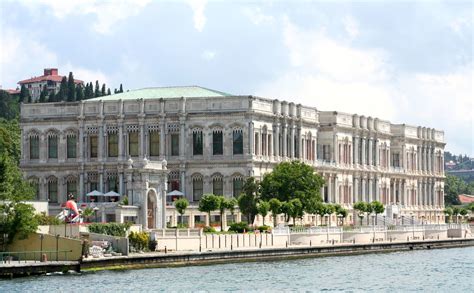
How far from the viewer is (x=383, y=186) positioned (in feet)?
576

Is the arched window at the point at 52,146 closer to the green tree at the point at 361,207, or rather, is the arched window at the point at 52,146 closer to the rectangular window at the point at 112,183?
the rectangular window at the point at 112,183

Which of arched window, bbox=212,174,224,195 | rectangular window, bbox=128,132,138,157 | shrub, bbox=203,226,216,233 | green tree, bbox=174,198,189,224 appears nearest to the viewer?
shrub, bbox=203,226,216,233

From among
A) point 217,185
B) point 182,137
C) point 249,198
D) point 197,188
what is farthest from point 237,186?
point 249,198

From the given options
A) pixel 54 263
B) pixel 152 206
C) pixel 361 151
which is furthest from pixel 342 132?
pixel 54 263

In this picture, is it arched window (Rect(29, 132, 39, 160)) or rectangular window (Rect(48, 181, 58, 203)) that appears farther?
arched window (Rect(29, 132, 39, 160))

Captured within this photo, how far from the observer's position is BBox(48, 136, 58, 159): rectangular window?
14638 centimetres

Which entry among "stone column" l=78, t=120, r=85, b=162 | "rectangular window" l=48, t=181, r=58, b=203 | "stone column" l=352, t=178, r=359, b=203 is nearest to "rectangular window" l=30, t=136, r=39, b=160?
"rectangular window" l=48, t=181, r=58, b=203

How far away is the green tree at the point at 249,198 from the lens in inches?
5157

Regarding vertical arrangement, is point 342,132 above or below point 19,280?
above

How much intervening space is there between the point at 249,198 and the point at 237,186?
9.46 m

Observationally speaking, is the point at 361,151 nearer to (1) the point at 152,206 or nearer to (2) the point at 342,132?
(2) the point at 342,132

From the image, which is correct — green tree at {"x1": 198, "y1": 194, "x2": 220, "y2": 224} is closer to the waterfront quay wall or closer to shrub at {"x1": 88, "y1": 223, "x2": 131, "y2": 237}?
the waterfront quay wall

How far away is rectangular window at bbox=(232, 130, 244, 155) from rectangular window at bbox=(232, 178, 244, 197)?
7.82ft

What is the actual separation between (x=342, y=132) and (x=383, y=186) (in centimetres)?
1566
